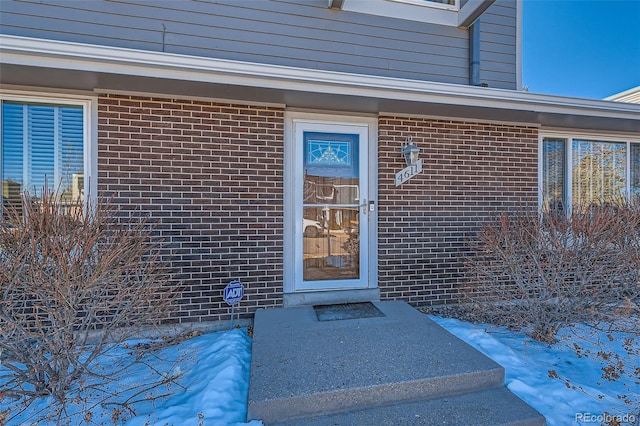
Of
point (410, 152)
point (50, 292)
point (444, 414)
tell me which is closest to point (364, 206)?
point (410, 152)

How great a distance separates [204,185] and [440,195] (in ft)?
9.48

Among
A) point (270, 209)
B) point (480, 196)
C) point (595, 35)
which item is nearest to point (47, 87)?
point (270, 209)

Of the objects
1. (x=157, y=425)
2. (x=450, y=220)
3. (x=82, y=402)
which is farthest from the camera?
(x=450, y=220)

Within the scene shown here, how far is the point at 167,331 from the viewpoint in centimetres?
355

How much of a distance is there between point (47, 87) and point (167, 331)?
2.71m

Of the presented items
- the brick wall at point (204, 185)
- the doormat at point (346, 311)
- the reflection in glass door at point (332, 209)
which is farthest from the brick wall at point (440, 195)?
the brick wall at point (204, 185)

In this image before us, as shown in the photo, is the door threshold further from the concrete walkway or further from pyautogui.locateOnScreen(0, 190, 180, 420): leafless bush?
pyautogui.locateOnScreen(0, 190, 180, 420): leafless bush

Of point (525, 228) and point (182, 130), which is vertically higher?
point (182, 130)

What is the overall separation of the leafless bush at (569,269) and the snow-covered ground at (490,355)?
0.98 feet

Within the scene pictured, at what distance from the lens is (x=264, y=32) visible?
381cm

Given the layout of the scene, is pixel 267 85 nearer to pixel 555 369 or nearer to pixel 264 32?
pixel 264 32

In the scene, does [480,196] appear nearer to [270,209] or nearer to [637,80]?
[270,209]

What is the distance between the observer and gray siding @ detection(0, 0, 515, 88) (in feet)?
11.0

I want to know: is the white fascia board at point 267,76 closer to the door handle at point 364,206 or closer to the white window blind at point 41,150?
the white window blind at point 41,150
